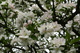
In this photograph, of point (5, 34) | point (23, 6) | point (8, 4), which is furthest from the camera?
point (23, 6)

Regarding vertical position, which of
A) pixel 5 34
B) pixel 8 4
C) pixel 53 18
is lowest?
pixel 5 34

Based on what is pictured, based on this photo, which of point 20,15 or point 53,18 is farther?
point 53,18

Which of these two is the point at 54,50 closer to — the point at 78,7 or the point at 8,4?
the point at 78,7

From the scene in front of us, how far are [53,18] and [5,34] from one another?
0.50 meters

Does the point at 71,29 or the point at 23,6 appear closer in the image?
the point at 71,29

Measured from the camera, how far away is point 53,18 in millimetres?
1854

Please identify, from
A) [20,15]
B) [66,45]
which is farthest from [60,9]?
[66,45]

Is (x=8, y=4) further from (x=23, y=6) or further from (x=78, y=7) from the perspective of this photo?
(x=78, y=7)

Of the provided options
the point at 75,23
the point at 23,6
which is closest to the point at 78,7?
the point at 75,23

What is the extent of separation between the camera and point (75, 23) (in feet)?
Answer: 5.49

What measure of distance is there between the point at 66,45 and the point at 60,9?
559 millimetres

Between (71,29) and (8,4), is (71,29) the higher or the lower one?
the lower one

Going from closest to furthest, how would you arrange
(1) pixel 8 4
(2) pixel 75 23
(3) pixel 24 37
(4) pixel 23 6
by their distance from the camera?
(3) pixel 24 37 → (2) pixel 75 23 → (1) pixel 8 4 → (4) pixel 23 6

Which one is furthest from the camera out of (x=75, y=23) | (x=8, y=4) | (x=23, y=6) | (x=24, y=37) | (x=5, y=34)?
(x=23, y=6)
